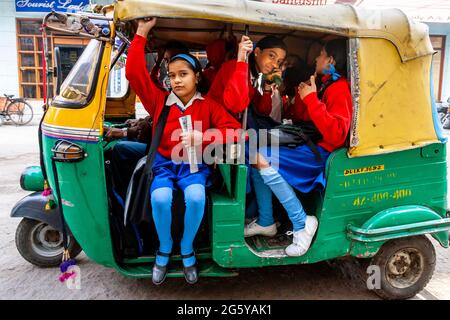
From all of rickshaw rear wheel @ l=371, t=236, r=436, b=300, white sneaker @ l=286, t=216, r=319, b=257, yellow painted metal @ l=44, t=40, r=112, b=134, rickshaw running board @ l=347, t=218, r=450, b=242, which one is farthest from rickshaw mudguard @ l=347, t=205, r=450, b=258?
yellow painted metal @ l=44, t=40, r=112, b=134

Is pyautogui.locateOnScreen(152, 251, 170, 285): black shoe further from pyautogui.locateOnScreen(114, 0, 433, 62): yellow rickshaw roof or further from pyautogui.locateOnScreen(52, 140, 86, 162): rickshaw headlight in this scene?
pyautogui.locateOnScreen(114, 0, 433, 62): yellow rickshaw roof

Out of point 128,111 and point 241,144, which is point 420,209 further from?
point 128,111

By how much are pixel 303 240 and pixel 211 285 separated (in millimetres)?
899

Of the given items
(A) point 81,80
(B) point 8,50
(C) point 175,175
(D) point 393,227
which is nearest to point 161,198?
(C) point 175,175

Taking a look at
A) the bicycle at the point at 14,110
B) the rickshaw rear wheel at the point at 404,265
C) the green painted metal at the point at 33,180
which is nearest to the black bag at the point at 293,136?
the rickshaw rear wheel at the point at 404,265

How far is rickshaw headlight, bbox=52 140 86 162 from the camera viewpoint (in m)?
2.62

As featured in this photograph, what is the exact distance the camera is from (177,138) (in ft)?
9.46

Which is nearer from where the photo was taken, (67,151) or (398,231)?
(67,151)

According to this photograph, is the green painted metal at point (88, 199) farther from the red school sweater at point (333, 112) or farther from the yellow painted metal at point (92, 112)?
the red school sweater at point (333, 112)

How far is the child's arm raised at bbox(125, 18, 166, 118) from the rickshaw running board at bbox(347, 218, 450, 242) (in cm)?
169

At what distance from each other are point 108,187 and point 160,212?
509 millimetres

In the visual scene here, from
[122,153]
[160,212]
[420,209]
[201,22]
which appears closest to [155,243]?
[160,212]

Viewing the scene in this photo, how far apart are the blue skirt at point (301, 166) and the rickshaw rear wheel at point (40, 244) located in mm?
1886

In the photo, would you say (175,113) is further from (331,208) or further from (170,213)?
(331,208)
